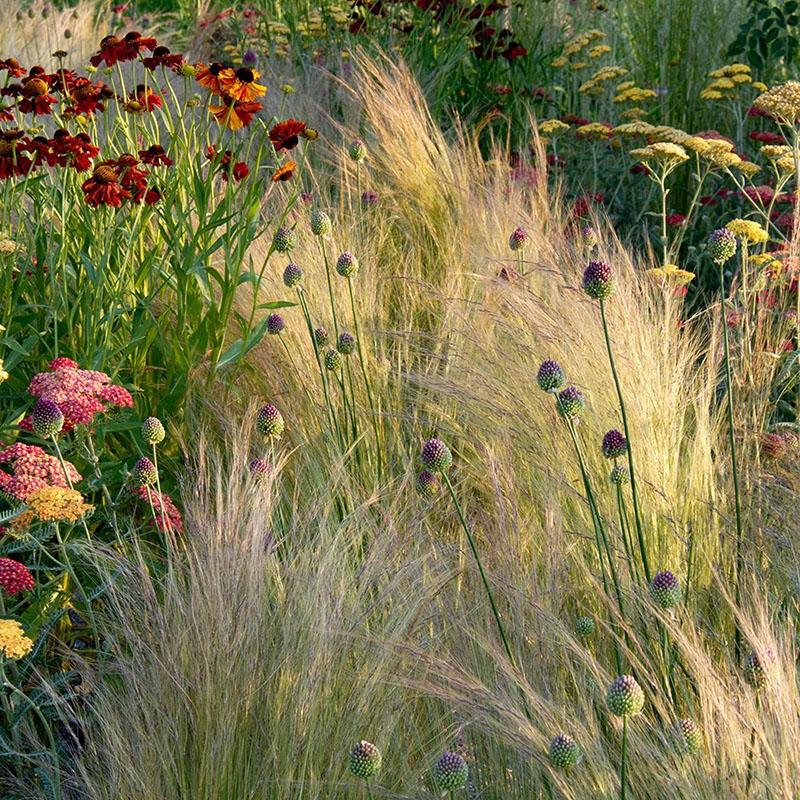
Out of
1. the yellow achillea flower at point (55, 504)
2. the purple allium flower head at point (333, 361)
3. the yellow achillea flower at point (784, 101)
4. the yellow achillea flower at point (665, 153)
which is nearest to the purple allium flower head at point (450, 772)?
the yellow achillea flower at point (55, 504)

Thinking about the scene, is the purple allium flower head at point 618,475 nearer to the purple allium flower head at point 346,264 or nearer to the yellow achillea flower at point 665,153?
the purple allium flower head at point 346,264

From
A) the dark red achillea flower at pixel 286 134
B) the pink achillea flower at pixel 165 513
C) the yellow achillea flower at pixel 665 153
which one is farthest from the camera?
the yellow achillea flower at pixel 665 153

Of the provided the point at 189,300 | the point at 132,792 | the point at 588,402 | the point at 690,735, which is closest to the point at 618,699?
the point at 690,735

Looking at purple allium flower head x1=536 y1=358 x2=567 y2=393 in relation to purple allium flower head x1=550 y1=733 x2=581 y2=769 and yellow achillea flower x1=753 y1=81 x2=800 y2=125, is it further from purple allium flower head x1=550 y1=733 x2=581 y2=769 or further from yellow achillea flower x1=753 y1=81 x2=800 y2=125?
yellow achillea flower x1=753 y1=81 x2=800 y2=125

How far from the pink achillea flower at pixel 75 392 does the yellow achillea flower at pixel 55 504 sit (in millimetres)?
237

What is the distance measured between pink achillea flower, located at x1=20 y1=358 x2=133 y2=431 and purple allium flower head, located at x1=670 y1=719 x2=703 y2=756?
1.02 m

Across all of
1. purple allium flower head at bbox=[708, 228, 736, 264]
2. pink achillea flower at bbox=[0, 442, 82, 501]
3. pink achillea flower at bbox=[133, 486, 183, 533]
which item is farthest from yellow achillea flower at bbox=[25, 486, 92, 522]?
purple allium flower head at bbox=[708, 228, 736, 264]

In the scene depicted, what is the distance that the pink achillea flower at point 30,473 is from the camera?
1771 mm

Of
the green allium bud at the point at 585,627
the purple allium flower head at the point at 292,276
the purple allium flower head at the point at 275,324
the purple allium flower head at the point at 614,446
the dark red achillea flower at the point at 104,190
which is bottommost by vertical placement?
the green allium bud at the point at 585,627

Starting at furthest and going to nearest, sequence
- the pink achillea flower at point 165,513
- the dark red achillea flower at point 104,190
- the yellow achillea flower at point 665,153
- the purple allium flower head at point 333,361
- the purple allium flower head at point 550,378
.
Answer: the yellow achillea flower at point 665,153, the dark red achillea flower at point 104,190, the purple allium flower head at point 333,361, the pink achillea flower at point 165,513, the purple allium flower head at point 550,378

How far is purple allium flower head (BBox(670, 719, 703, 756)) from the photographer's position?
1.36 metres

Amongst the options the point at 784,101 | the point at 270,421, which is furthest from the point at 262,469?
the point at 784,101

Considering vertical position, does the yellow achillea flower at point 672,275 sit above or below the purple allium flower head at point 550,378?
below

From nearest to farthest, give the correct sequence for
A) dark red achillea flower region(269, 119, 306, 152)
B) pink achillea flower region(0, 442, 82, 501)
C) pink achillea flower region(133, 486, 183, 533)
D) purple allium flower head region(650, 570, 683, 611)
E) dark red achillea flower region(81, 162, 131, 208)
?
purple allium flower head region(650, 570, 683, 611) → pink achillea flower region(0, 442, 82, 501) → pink achillea flower region(133, 486, 183, 533) → dark red achillea flower region(81, 162, 131, 208) → dark red achillea flower region(269, 119, 306, 152)
